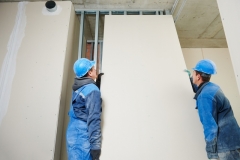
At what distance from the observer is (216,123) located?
1265 millimetres

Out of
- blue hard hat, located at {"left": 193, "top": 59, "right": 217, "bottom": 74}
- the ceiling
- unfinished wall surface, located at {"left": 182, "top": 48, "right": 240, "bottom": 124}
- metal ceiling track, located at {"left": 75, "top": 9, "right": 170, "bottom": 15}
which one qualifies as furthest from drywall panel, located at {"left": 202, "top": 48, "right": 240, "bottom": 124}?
blue hard hat, located at {"left": 193, "top": 59, "right": 217, "bottom": 74}

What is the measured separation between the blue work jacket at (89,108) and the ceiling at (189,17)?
128 centimetres

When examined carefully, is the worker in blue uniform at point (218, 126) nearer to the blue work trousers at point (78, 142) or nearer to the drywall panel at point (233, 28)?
the drywall panel at point (233, 28)

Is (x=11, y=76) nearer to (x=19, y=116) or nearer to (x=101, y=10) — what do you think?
(x=19, y=116)

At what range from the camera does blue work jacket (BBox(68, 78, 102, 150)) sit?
1238 millimetres

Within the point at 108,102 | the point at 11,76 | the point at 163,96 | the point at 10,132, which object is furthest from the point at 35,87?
the point at 163,96

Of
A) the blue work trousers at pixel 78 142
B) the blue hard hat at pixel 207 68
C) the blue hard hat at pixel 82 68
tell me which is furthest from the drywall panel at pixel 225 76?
the blue work trousers at pixel 78 142

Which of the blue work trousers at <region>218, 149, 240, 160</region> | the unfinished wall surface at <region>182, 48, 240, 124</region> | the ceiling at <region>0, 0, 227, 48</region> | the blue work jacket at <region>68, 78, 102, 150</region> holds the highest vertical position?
the ceiling at <region>0, 0, 227, 48</region>

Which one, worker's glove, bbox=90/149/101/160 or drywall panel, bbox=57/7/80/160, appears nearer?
worker's glove, bbox=90/149/101/160

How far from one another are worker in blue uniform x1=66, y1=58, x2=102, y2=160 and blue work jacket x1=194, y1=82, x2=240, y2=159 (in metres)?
0.83

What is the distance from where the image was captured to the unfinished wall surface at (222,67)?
8.14 ft

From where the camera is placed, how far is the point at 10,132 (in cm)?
146

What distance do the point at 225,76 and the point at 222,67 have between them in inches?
6.4

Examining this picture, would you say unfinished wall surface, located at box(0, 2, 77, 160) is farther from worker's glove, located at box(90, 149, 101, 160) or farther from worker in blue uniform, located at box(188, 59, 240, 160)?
worker in blue uniform, located at box(188, 59, 240, 160)
